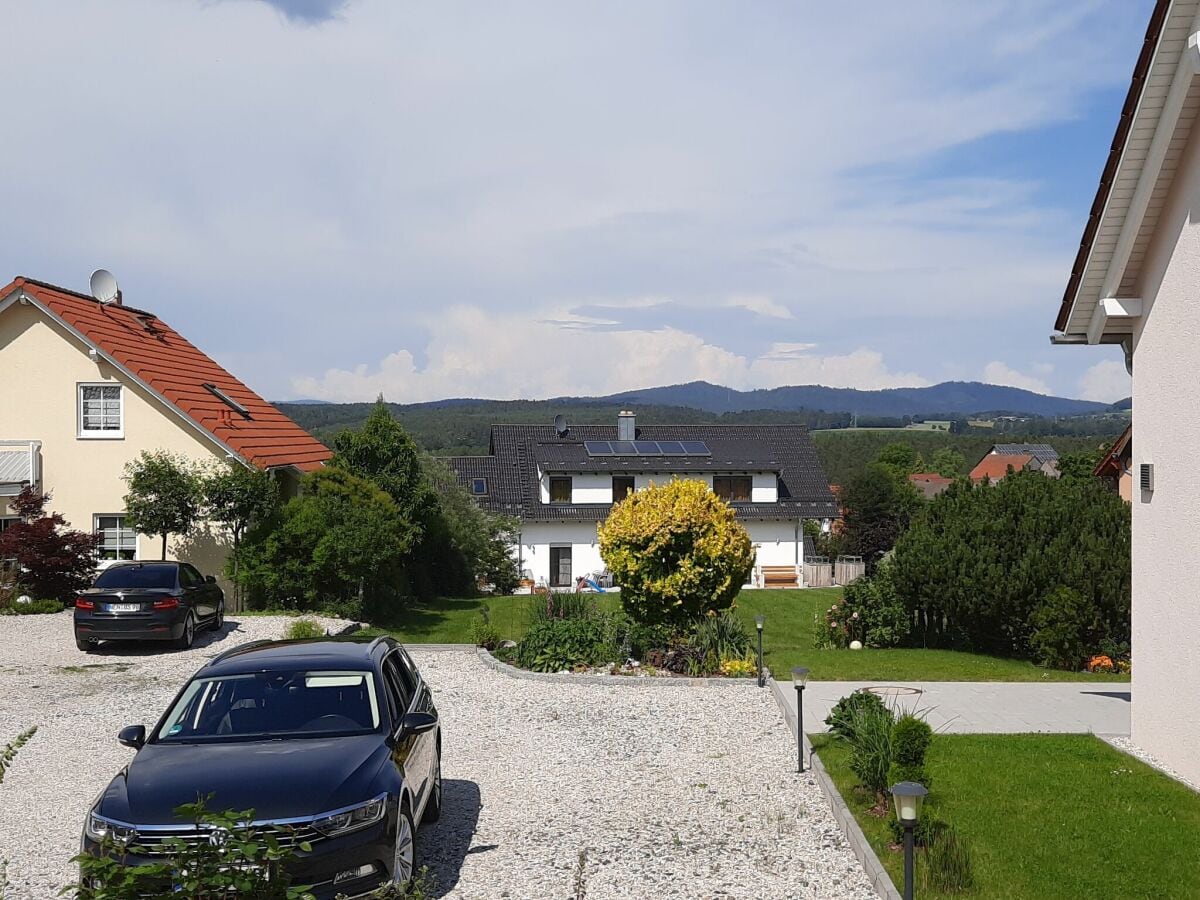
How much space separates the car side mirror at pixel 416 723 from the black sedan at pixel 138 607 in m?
11.2

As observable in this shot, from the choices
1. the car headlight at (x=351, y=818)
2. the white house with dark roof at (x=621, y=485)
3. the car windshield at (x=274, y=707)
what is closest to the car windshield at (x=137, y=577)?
the car windshield at (x=274, y=707)

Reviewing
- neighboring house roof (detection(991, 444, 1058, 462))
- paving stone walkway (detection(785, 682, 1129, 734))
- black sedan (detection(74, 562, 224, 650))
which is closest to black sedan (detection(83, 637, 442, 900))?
paving stone walkway (detection(785, 682, 1129, 734))

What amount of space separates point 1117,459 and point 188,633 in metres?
21.2

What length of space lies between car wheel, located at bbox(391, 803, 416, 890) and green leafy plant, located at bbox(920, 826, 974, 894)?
11.2ft

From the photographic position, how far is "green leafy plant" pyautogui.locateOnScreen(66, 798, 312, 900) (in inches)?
175

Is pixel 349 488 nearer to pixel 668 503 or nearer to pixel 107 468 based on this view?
pixel 107 468

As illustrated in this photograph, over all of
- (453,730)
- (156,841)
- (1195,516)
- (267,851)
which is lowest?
(453,730)

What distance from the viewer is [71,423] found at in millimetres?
23828

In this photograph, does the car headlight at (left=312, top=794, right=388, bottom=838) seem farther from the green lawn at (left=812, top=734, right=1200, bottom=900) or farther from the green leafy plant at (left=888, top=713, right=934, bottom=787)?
the green leafy plant at (left=888, top=713, right=934, bottom=787)

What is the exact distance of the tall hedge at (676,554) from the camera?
678 inches

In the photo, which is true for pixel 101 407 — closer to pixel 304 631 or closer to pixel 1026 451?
pixel 304 631

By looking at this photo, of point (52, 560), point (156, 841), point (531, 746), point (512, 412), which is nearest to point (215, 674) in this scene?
point (156, 841)

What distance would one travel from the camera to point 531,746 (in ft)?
39.1

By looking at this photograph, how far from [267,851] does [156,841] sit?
1948 mm
